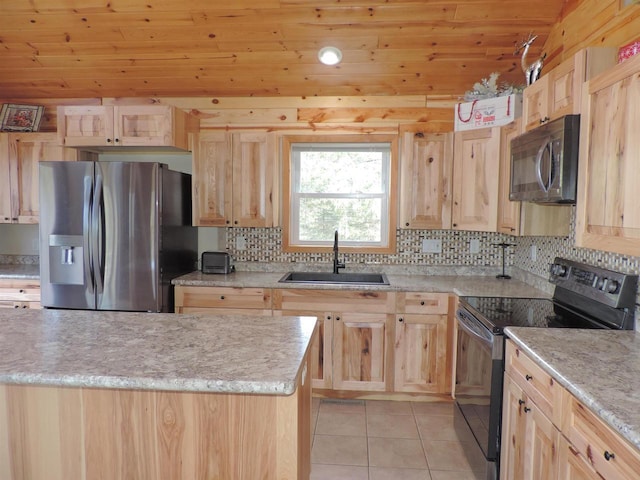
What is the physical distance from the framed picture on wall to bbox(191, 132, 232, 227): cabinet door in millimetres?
1406

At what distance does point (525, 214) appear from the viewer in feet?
8.63

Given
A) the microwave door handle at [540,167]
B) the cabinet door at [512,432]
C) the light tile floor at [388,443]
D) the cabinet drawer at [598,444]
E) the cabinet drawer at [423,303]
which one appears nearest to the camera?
the cabinet drawer at [598,444]

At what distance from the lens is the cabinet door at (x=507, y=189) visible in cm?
268

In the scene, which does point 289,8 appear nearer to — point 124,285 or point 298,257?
point 298,257

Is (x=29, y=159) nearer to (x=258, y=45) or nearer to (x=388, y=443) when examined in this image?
(x=258, y=45)

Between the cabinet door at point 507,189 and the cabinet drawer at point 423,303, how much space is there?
2.04ft

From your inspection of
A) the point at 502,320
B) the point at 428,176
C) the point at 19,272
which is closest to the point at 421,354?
the point at 502,320

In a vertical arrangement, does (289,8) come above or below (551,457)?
above

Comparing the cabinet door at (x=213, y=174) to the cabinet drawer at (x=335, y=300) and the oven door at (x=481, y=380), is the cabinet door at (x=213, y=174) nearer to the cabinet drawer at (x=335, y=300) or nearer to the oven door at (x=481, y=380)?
the cabinet drawer at (x=335, y=300)

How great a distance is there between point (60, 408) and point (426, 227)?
2.64m

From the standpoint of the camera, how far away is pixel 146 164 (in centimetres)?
300

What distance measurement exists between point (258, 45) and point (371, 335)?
7.26 feet

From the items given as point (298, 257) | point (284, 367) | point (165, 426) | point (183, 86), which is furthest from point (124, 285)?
point (284, 367)

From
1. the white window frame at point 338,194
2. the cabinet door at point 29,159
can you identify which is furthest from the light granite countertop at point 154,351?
the cabinet door at point 29,159
